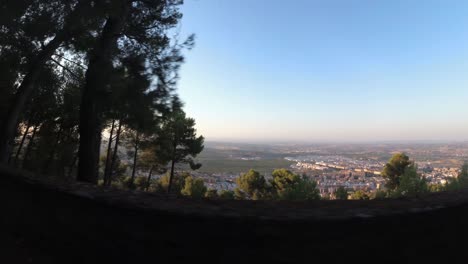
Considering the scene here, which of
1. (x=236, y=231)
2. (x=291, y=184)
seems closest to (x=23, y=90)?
(x=236, y=231)

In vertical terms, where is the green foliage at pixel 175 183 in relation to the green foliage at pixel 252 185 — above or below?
below

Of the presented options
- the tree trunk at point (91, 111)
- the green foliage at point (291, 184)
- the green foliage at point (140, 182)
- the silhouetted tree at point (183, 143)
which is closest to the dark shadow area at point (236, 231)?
the tree trunk at point (91, 111)

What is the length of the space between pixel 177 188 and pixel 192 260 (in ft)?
77.2

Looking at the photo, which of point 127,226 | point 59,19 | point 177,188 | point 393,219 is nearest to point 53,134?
point 177,188

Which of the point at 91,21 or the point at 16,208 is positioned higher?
Answer: the point at 91,21

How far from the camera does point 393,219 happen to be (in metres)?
1.40

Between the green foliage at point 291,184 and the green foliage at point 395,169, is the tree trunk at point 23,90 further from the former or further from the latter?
the green foliage at point 395,169

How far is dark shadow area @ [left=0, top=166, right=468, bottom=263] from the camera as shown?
1307 mm

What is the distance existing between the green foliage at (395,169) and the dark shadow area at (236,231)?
84.8 ft

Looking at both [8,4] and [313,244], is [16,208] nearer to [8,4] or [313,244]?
[313,244]

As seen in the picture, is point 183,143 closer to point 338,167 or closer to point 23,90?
point 23,90

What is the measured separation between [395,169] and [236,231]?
89.6 feet

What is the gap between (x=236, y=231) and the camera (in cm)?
137

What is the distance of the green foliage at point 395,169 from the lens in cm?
2391
